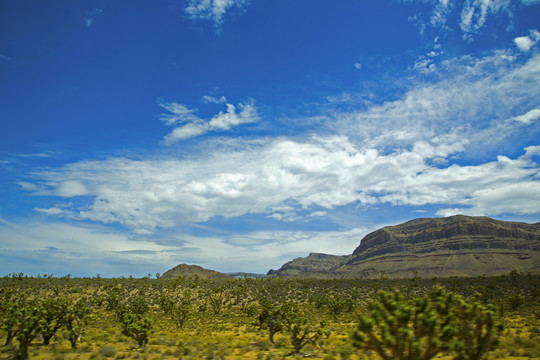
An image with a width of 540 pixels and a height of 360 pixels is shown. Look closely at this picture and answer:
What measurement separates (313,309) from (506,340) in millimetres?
34869

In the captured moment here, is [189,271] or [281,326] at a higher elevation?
[189,271]

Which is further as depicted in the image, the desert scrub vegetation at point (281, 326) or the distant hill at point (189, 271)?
the distant hill at point (189, 271)

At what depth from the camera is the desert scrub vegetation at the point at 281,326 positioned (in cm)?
1234

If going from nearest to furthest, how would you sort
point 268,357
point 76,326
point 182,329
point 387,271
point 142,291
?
point 268,357
point 76,326
point 182,329
point 142,291
point 387,271

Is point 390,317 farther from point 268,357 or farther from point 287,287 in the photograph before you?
point 287,287

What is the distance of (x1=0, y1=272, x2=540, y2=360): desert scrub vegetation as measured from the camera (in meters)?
12.3

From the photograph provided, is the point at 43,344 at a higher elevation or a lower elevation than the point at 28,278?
lower

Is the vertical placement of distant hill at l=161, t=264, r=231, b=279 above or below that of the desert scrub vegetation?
above

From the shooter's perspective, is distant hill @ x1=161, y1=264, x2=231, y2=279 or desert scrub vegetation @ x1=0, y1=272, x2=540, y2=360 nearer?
desert scrub vegetation @ x1=0, y1=272, x2=540, y2=360

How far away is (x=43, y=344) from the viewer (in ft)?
85.3

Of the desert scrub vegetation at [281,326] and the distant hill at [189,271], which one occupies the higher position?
the distant hill at [189,271]

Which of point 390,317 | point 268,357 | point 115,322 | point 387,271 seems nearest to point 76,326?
point 268,357

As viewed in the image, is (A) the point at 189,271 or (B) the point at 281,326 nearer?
(B) the point at 281,326

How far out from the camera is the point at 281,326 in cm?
3145
